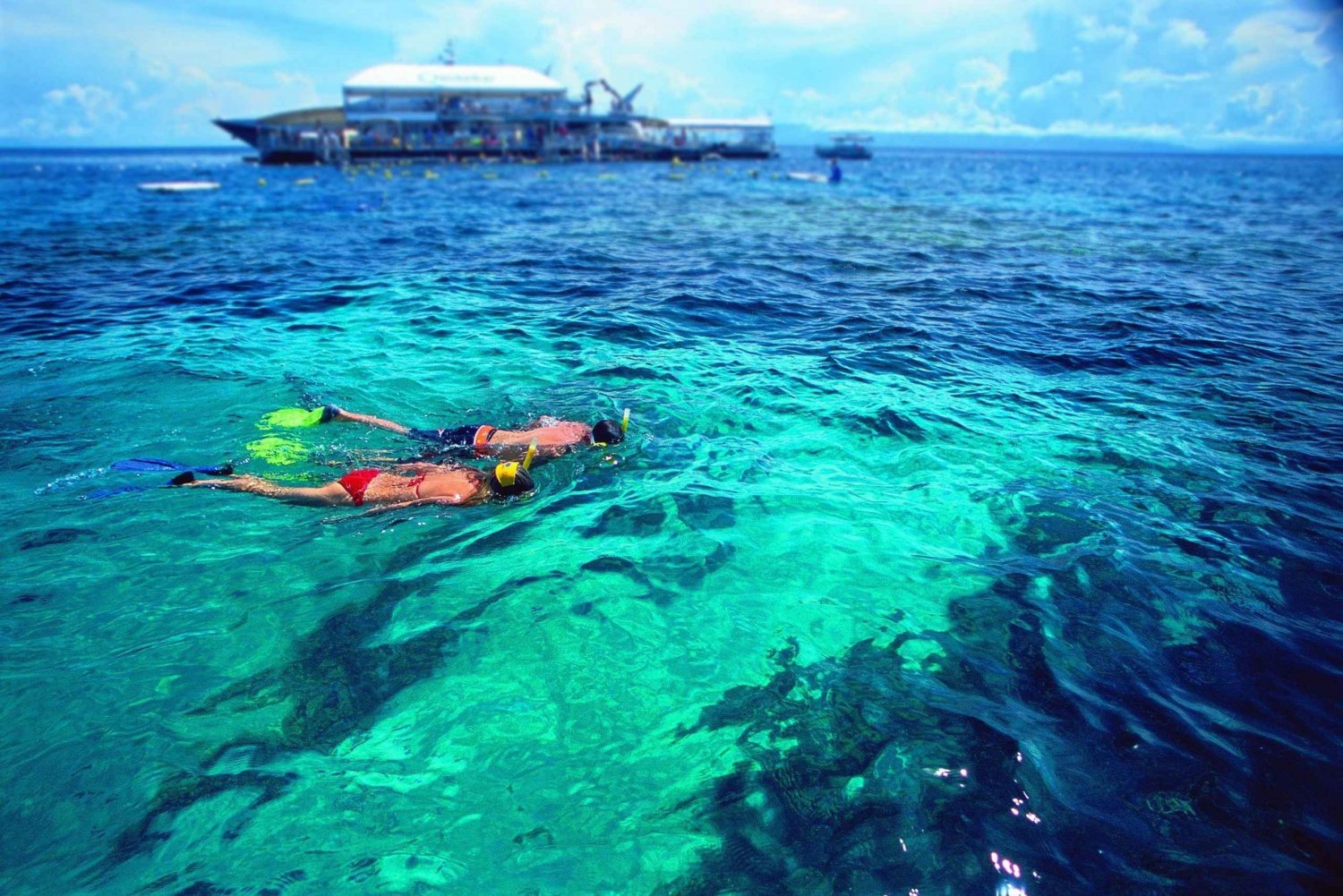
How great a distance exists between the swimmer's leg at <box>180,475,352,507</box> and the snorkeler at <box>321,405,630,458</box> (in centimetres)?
134

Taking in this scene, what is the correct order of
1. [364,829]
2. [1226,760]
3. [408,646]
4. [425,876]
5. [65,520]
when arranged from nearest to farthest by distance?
[425,876], [364,829], [1226,760], [408,646], [65,520]

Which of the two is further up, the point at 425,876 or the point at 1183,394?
the point at 1183,394

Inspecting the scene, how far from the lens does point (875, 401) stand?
998 centimetres

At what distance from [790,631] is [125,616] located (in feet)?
17.2

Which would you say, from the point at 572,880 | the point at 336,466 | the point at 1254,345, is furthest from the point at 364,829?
the point at 1254,345

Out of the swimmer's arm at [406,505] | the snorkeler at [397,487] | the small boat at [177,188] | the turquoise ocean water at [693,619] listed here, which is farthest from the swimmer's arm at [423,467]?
the small boat at [177,188]

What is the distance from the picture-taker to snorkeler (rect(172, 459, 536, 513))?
693cm

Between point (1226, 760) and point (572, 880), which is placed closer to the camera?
point (572, 880)

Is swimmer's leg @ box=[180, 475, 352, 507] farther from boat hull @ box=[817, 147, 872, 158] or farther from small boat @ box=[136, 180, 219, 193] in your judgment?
boat hull @ box=[817, 147, 872, 158]

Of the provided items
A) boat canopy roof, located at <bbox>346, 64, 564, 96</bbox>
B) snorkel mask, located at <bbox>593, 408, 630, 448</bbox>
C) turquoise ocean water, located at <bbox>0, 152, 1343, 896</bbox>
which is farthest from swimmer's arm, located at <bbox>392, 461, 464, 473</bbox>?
boat canopy roof, located at <bbox>346, 64, 564, 96</bbox>

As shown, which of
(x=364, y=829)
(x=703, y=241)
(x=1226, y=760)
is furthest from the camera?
(x=703, y=241)

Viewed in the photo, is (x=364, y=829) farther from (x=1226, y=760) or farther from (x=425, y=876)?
(x=1226, y=760)

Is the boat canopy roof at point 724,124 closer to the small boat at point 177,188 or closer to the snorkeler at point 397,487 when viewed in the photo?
the small boat at point 177,188

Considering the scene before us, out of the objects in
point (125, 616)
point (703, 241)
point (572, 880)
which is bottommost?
point (572, 880)
